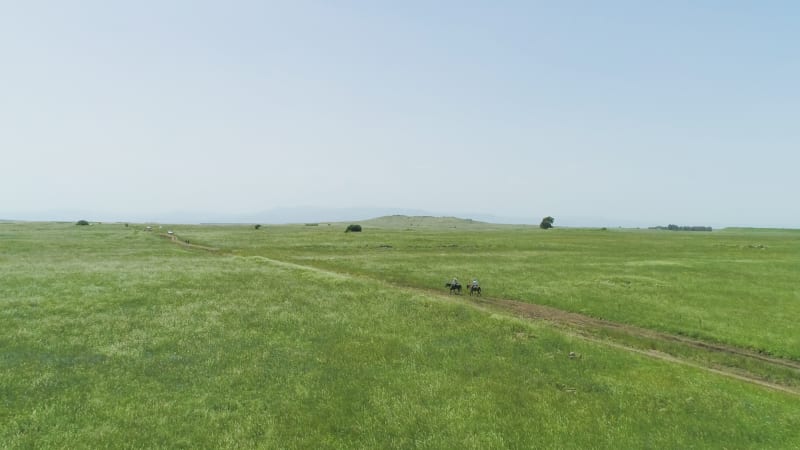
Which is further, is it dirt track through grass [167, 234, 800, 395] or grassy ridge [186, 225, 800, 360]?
grassy ridge [186, 225, 800, 360]

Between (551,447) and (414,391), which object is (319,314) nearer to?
(414,391)

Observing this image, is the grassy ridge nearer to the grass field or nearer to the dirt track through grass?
the grass field

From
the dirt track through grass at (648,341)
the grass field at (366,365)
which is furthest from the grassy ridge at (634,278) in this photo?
the dirt track through grass at (648,341)

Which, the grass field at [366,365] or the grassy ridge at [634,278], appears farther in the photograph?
the grassy ridge at [634,278]

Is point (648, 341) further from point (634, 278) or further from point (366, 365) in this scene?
point (634, 278)

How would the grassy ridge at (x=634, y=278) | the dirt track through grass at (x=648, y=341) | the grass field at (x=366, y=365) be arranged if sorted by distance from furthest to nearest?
1. the grassy ridge at (x=634, y=278)
2. the dirt track through grass at (x=648, y=341)
3. the grass field at (x=366, y=365)

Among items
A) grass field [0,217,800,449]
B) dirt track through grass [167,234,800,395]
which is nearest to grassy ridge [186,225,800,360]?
grass field [0,217,800,449]

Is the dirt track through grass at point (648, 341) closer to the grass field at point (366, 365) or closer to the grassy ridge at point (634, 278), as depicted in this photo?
the grass field at point (366, 365)

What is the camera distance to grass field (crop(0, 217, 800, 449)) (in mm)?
17234

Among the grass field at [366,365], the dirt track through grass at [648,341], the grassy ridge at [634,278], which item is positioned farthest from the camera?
the grassy ridge at [634,278]

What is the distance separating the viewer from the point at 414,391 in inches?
818

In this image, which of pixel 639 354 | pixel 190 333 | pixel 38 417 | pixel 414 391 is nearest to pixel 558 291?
pixel 639 354

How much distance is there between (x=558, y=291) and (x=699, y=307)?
12.9 metres

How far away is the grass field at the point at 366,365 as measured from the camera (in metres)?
17.2
